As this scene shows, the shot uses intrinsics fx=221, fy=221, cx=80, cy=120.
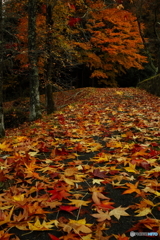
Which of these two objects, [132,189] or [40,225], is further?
[132,189]

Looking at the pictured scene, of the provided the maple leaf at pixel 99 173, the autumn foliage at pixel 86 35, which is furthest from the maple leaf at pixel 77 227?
the autumn foliage at pixel 86 35

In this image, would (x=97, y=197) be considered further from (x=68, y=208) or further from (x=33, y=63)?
(x=33, y=63)

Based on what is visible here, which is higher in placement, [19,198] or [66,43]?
[66,43]

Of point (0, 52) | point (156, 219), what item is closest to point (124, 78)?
point (0, 52)

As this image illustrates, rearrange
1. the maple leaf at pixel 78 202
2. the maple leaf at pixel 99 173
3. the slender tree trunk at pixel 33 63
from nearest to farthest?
1. the maple leaf at pixel 78 202
2. the maple leaf at pixel 99 173
3. the slender tree trunk at pixel 33 63

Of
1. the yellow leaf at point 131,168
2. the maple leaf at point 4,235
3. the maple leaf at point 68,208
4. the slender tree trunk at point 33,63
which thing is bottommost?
the yellow leaf at point 131,168

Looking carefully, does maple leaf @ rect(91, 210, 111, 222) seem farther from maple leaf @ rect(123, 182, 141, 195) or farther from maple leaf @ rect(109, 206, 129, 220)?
maple leaf @ rect(123, 182, 141, 195)

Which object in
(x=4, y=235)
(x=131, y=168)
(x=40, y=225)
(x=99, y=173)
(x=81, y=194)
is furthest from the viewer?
(x=131, y=168)

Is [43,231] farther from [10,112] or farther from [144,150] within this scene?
[10,112]

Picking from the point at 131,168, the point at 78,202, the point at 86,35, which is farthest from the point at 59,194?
the point at 86,35

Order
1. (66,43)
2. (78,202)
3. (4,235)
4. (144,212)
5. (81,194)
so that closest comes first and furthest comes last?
1. (4,235)
2. (144,212)
3. (78,202)
4. (81,194)
5. (66,43)

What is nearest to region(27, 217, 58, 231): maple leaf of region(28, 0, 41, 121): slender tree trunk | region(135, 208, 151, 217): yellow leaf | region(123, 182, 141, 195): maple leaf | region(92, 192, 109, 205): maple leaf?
region(92, 192, 109, 205): maple leaf

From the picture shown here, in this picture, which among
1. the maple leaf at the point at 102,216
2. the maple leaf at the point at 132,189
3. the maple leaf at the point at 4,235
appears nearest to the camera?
the maple leaf at the point at 4,235

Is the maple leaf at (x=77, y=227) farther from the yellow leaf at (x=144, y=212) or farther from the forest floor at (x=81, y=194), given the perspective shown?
the yellow leaf at (x=144, y=212)
